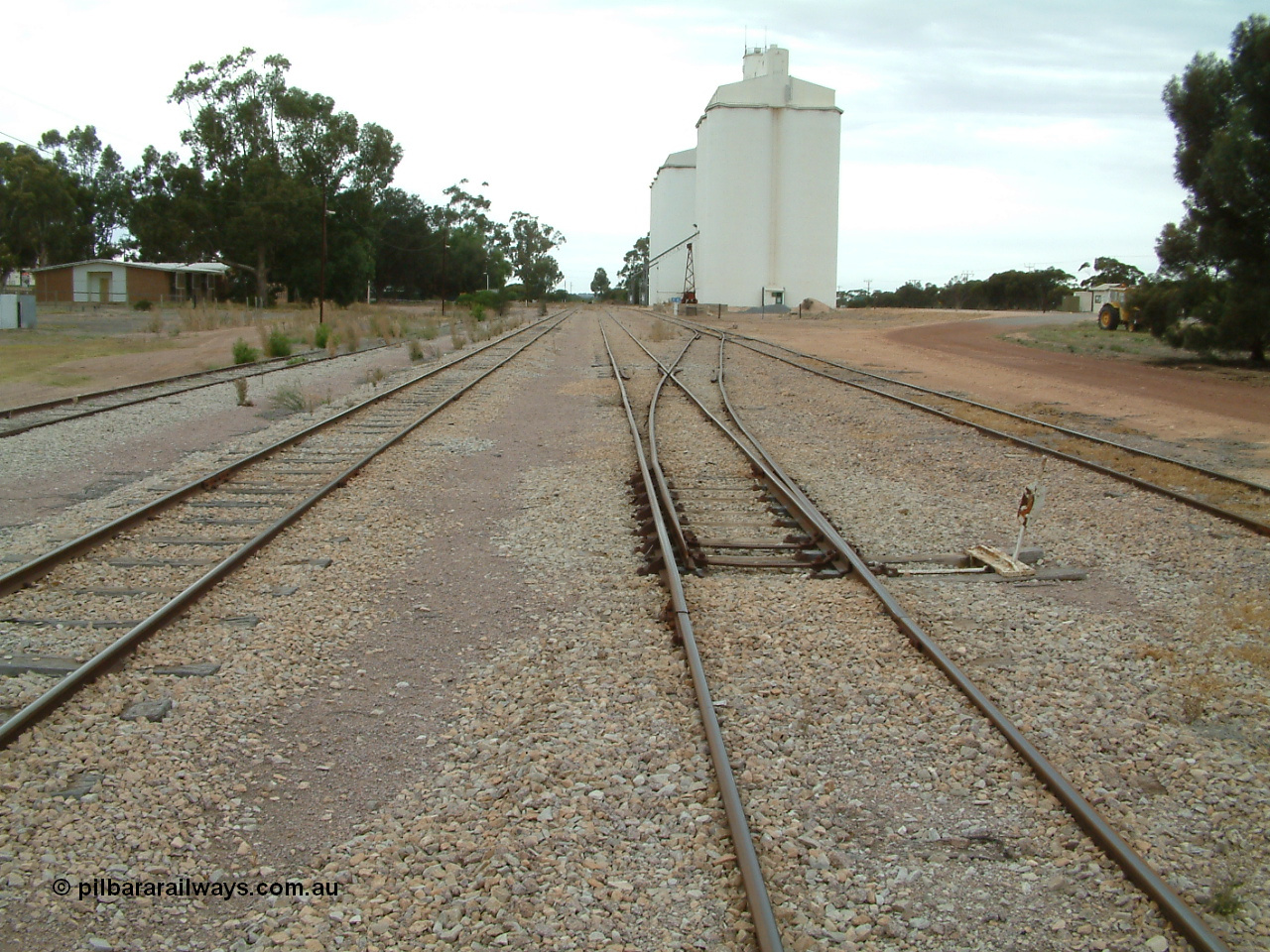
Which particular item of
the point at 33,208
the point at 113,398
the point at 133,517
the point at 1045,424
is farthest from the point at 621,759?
the point at 33,208

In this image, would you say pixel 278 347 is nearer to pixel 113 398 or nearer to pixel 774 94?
pixel 113 398

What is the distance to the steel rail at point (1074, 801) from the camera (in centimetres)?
334

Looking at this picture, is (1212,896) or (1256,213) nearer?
(1212,896)

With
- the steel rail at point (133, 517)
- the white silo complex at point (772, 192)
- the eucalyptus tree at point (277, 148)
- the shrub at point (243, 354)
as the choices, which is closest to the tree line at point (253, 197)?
the eucalyptus tree at point (277, 148)

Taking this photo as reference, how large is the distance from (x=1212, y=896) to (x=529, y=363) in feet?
75.5

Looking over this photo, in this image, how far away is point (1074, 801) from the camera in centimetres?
407

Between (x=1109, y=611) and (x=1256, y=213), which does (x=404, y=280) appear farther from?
(x=1109, y=611)

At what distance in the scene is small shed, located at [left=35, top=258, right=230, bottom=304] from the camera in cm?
6675

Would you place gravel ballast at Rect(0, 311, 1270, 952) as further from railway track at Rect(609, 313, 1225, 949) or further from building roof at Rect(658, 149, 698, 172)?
building roof at Rect(658, 149, 698, 172)

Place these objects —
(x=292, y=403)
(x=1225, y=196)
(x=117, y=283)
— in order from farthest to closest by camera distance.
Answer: (x=117, y=283), (x=1225, y=196), (x=292, y=403)

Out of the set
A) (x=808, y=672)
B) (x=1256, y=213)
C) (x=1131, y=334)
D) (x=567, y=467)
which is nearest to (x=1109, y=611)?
(x=808, y=672)

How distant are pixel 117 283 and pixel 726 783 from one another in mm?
72470

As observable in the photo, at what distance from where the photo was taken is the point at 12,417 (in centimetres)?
1473

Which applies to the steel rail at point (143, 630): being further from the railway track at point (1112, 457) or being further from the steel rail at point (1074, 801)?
the railway track at point (1112, 457)
